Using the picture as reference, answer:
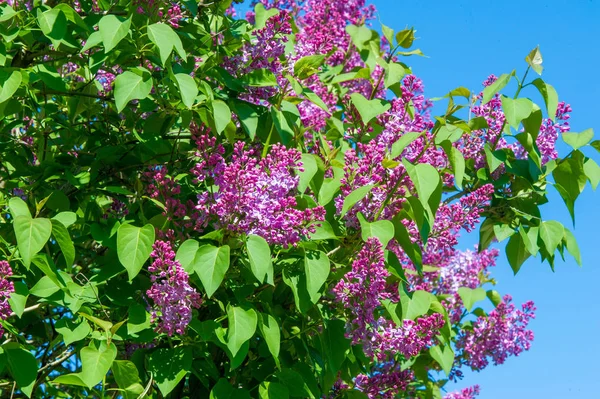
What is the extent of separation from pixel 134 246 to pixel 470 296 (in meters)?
1.76

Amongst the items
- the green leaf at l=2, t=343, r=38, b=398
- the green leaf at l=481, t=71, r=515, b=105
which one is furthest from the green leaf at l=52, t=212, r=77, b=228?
the green leaf at l=481, t=71, r=515, b=105

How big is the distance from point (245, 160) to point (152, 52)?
59cm

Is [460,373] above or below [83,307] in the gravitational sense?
above

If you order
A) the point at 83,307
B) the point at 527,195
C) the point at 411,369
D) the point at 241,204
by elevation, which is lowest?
the point at 83,307

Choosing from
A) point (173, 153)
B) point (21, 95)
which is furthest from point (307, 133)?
point (21, 95)

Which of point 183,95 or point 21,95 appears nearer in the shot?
point 183,95

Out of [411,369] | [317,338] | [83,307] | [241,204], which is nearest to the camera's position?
[241,204]

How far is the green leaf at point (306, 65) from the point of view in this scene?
2.93 metres

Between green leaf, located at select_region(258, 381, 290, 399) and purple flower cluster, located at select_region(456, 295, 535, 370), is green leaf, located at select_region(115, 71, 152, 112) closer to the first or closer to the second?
green leaf, located at select_region(258, 381, 290, 399)

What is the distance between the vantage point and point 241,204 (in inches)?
95.3

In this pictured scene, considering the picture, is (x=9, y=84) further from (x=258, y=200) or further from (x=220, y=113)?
(x=258, y=200)

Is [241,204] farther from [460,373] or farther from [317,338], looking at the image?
[460,373]

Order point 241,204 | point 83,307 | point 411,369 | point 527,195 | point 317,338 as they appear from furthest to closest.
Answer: point 411,369, point 527,195, point 317,338, point 83,307, point 241,204

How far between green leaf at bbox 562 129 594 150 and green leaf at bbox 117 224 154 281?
1.49 meters
